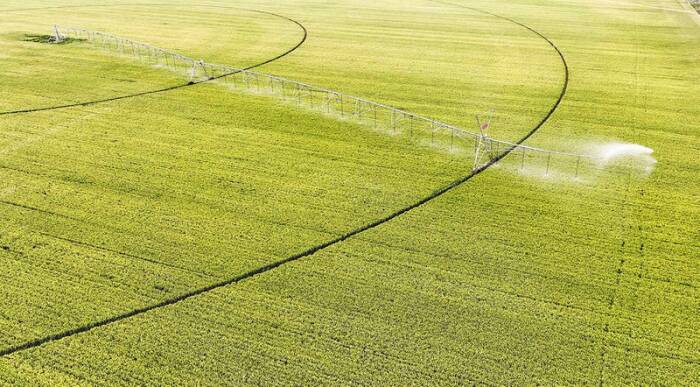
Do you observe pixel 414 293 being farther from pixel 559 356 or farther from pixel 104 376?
pixel 104 376

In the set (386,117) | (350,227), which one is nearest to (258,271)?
(350,227)

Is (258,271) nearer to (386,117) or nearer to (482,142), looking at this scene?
(482,142)

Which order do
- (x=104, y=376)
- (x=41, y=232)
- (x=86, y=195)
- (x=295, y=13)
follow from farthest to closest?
(x=295, y=13)
(x=86, y=195)
(x=41, y=232)
(x=104, y=376)

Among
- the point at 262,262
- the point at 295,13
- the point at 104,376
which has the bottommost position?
the point at 104,376

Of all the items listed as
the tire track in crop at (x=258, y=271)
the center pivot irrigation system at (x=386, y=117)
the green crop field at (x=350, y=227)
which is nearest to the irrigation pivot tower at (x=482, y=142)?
the center pivot irrigation system at (x=386, y=117)

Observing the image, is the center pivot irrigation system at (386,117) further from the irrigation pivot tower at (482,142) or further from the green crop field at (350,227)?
the green crop field at (350,227)

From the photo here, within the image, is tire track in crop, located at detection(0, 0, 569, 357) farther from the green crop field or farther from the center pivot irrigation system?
the center pivot irrigation system

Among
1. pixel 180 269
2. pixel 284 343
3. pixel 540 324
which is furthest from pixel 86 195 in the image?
pixel 540 324
